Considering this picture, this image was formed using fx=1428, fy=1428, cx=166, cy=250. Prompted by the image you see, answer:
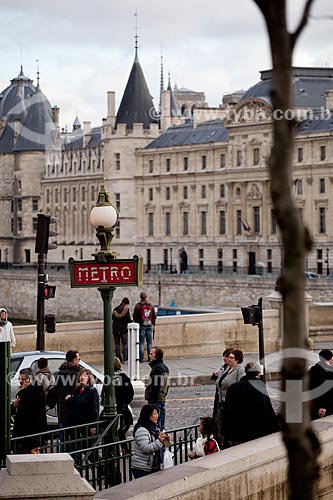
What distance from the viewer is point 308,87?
8294 centimetres

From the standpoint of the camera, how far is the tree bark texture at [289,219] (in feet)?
13.6

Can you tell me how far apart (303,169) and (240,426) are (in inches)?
2893

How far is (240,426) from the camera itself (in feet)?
33.2

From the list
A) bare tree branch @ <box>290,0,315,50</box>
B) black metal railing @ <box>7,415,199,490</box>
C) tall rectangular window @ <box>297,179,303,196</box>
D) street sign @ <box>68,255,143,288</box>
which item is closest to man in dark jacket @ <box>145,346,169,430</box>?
black metal railing @ <box>7,415,199,490</box>

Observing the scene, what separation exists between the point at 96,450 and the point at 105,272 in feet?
5.55

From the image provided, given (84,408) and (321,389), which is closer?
(84,408)

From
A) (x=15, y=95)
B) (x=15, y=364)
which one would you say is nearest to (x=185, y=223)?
(x=15, y=95)

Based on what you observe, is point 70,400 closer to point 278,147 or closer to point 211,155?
point 278,147

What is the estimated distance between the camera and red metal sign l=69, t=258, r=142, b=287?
11023 mm

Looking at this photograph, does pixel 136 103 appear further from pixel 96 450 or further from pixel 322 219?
pixel 96 450

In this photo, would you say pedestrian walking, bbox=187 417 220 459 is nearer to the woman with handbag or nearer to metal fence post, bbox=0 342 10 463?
the woman with handbag

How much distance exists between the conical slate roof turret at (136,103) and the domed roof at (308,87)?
56.4 ft

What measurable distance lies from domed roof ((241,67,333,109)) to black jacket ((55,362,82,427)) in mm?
70649

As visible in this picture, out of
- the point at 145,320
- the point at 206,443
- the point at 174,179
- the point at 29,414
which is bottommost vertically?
the point at 206,443
